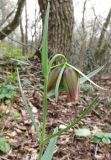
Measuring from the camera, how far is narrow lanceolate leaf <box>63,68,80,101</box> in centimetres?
92

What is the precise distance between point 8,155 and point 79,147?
44 cm

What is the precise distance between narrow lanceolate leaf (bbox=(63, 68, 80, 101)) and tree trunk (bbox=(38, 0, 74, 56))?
207cm

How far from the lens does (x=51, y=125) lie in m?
1.99

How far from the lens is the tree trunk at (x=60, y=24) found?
9.70 ft

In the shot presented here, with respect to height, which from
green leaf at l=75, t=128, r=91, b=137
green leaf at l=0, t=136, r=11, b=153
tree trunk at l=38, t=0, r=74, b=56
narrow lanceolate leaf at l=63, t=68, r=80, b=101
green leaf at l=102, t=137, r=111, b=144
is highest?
tree trunk at l=38, t=0, r=74, b=56

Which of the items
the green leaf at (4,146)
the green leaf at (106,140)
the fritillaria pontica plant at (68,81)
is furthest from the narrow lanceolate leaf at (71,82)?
the green leaf at (106,140)

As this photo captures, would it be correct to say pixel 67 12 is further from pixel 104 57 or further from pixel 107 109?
pixel 104 57

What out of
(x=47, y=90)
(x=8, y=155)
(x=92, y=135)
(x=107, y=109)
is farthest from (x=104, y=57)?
(x=47, y=90)

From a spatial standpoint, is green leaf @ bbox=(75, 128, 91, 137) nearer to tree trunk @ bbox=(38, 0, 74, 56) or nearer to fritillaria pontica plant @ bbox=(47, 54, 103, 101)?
fritillaria pontica plant @ bbox=(47, 54, 103, 101)

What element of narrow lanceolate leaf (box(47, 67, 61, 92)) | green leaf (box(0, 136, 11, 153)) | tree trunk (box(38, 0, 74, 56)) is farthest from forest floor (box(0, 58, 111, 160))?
narrow lanceolate leaf (box(47, 67, 61, 92))

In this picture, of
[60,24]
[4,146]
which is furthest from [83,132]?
[60,24]

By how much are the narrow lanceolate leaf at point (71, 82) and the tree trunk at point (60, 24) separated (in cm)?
207

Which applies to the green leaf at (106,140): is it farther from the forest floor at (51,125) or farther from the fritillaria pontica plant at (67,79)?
the fritillaria pontica plant at (67,79)

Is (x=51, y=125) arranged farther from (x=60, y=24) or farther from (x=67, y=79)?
(x=60, y=24)
